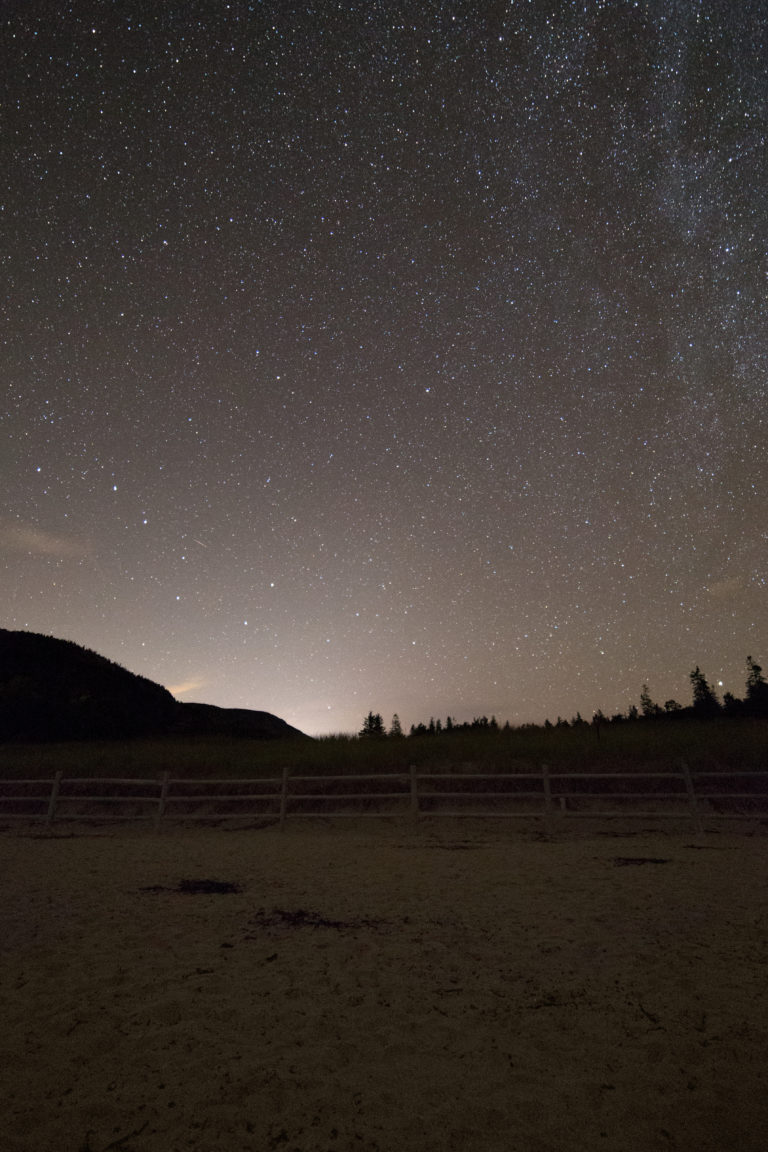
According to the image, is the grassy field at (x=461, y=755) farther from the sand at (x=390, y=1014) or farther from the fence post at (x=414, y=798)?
the sand at (x=390, y=1014)

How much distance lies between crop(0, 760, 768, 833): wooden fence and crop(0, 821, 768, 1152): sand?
637 cm

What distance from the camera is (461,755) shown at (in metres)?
20.5

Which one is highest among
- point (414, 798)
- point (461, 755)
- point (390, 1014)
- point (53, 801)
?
point (461, 755)

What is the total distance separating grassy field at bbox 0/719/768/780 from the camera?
18.6 metres

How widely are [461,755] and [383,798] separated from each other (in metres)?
3.53

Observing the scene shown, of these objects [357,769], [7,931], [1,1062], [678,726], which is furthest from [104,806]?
[678,726]

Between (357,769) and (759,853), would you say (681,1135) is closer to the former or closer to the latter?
(759,853)

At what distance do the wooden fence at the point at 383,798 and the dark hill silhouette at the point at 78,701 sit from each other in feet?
58.2

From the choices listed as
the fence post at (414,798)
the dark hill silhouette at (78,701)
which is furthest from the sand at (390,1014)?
the dark hill silhouette at (78,701)

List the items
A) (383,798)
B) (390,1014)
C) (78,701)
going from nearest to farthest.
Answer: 1. (390,1014)
2. (383,798)
3. (78,701)

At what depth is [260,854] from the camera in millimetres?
12047

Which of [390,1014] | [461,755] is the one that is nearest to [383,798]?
[461,755]

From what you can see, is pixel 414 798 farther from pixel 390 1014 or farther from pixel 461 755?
pixel 390 1014

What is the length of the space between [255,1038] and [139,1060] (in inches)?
31.0
